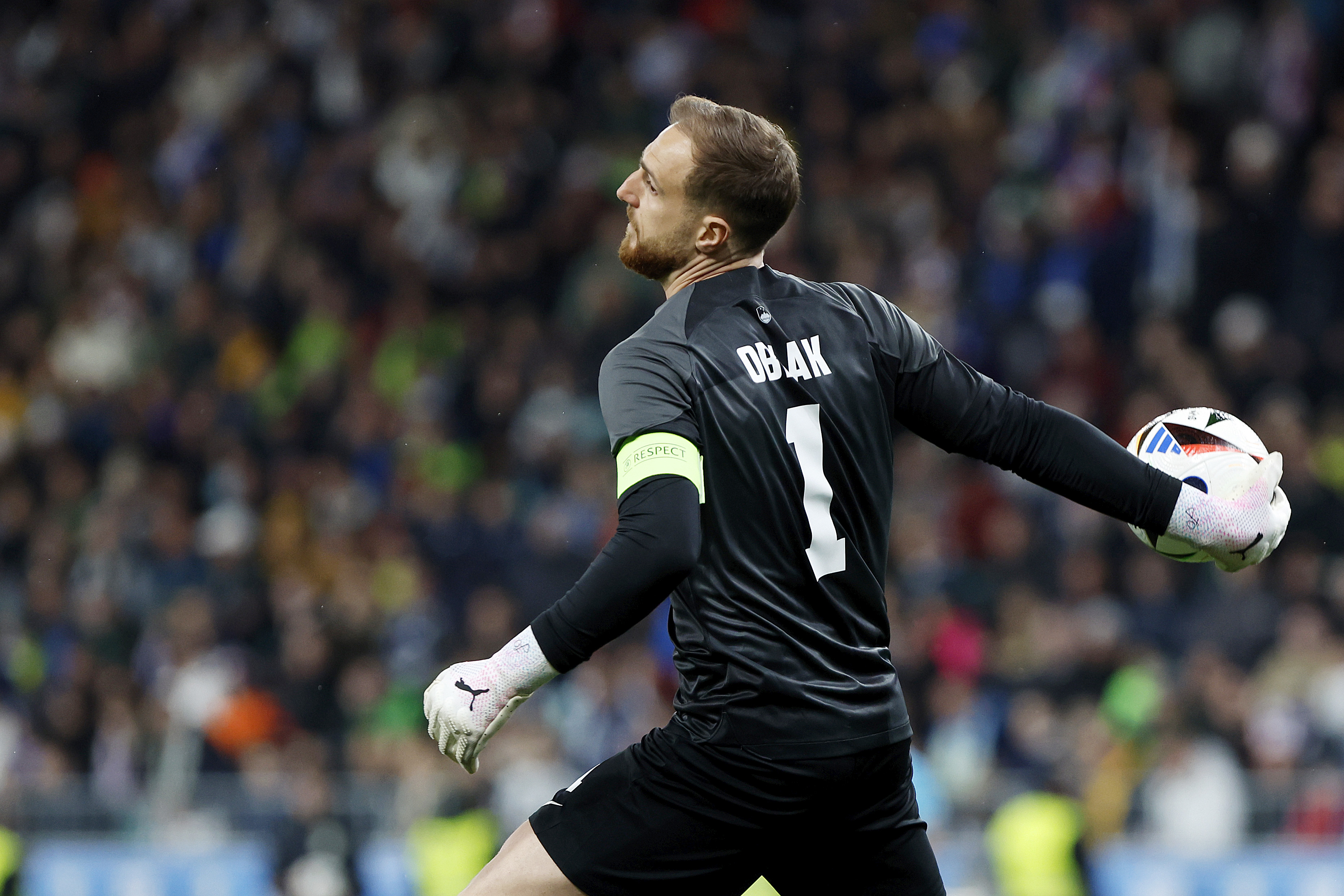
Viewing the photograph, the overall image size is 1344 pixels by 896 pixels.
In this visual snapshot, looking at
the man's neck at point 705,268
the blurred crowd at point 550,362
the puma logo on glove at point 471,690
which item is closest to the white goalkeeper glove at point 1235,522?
the man's neck at point 705,268

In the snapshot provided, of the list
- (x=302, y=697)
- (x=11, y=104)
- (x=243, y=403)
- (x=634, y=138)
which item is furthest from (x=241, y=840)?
(x=11, y=104)

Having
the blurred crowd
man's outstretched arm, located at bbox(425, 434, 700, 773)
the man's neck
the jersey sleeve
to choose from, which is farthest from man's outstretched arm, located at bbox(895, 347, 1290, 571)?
the blurred crowd

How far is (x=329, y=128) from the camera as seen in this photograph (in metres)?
14.2

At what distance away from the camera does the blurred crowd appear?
8.86m

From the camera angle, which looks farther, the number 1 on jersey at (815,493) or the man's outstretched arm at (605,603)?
the number 1 on jersey at (815,493)

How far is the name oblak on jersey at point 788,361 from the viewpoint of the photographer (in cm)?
322

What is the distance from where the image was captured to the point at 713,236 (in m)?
3.37

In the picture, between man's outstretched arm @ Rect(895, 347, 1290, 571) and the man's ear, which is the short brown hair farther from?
man's outstretched arm @ Rect(895, 347, 1290, 571)

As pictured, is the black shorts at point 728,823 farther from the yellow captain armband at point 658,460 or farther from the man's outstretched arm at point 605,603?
the yellow captain armband at point 658,460

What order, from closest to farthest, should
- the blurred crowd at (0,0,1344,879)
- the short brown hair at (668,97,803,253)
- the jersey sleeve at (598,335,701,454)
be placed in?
1. the jersey sleeve at (598,335,701,454)
2. the short brown hair at (668,97,803,253)
3. the blurred crowd at (0,0,1344,879)

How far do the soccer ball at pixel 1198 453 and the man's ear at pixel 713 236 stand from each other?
95cm

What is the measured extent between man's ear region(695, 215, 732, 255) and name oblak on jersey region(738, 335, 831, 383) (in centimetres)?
25

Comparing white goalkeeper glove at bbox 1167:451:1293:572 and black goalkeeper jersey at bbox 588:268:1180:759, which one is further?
white goalkeeper glove at bbox 1167:451:1293:572

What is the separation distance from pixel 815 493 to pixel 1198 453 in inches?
35.6
